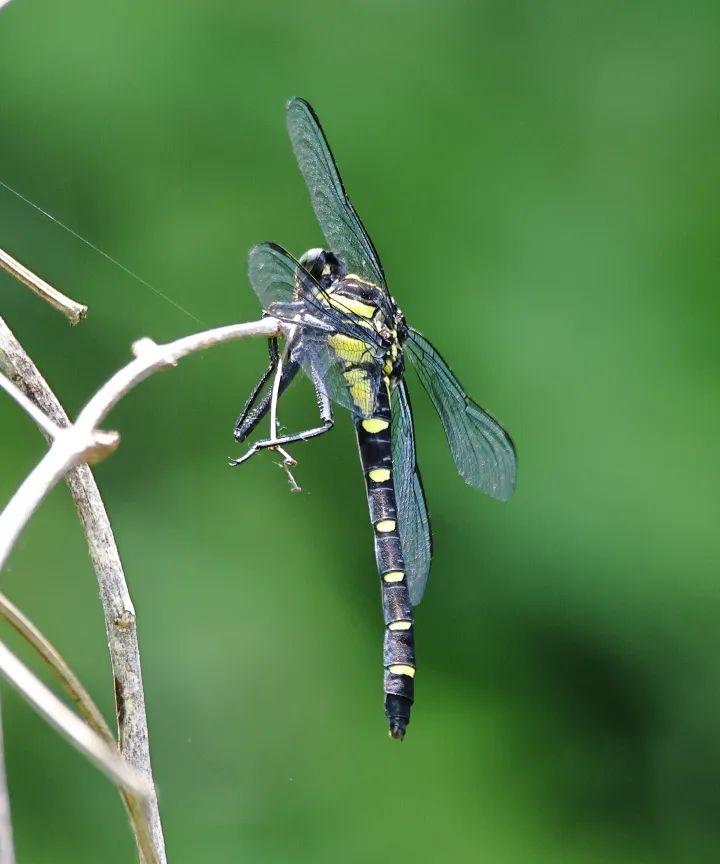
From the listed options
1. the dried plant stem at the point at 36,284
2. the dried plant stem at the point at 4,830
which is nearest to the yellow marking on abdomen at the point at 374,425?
the dried plant stem at the point at 36,284

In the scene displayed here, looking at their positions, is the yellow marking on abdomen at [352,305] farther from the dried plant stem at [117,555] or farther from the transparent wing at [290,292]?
the dried plant stem at [117,555]

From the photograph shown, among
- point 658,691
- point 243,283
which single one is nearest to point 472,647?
point 658,691

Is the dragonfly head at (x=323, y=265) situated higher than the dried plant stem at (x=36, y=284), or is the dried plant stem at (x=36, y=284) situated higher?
the dragonfly head at (x=323, y=265)

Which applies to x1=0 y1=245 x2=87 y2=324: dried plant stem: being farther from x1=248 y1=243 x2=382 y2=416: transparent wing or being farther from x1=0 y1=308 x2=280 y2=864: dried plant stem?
x1=248 y1=243 x2=382 y2=416: transparent wing

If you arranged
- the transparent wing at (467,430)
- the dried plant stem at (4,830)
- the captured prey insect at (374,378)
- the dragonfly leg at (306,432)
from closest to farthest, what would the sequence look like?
the dried plant stem at (4,830) → the dragonfly leg at (306,432) → the captured prey insect at (374,378) → the transparent wing at (467,430)

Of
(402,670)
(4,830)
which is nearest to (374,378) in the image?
(402,670)

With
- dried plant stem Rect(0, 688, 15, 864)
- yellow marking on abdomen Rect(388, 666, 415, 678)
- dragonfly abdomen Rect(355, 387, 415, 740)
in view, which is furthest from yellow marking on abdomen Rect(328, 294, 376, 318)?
dried plant stem Rect(0, 688, 15, 864)

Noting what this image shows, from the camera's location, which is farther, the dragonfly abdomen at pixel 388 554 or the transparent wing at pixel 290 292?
the dragonfly abdomen at pixel 388 554
